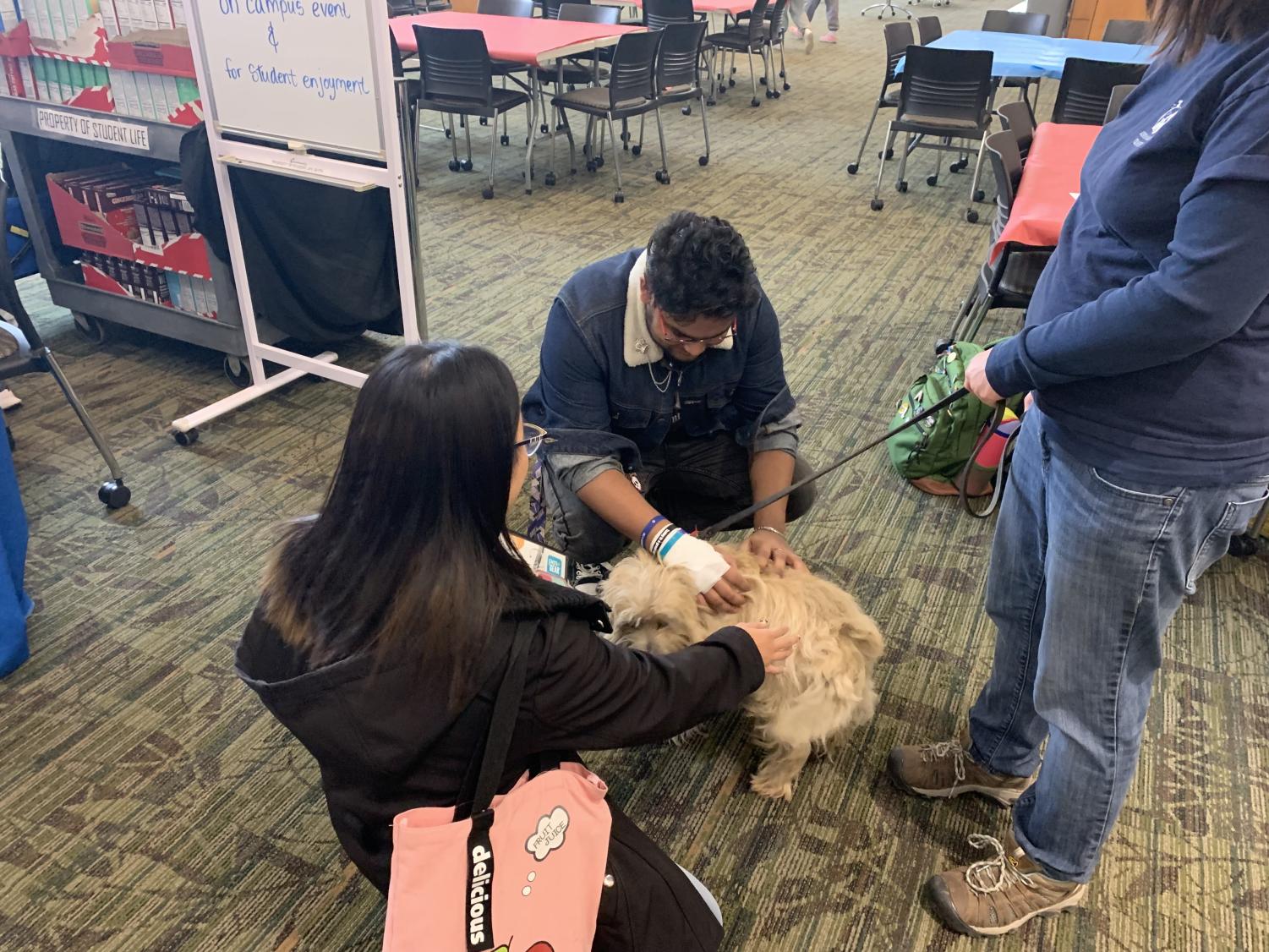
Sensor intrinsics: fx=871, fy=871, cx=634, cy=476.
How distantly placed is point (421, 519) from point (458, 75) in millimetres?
4937

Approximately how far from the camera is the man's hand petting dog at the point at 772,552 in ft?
5.70

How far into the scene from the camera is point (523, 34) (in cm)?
572

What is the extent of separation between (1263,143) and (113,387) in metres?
3.52

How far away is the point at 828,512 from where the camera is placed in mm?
2750

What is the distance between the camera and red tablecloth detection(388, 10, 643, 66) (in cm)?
521

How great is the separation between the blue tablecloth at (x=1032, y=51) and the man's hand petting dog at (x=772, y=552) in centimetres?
430

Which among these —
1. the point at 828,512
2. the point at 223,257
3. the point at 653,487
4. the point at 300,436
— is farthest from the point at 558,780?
the point at 223,257

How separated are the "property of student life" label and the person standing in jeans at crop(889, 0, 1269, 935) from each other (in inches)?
116

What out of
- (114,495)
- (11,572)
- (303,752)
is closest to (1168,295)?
(303,752)

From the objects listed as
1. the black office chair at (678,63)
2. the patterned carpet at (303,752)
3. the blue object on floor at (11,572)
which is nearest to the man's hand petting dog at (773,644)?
the patterned carpet at (303,752)

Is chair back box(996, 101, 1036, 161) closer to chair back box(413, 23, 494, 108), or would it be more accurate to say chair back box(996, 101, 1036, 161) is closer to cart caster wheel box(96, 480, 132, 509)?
chair back box(413, 23, 494, 108)

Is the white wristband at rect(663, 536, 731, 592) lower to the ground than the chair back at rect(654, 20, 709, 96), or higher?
lower

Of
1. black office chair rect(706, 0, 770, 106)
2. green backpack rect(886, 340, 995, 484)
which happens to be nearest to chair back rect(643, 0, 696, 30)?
black office chair rect(706, 0, 770, 106)

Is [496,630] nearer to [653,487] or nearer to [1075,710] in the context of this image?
[1075,710]
